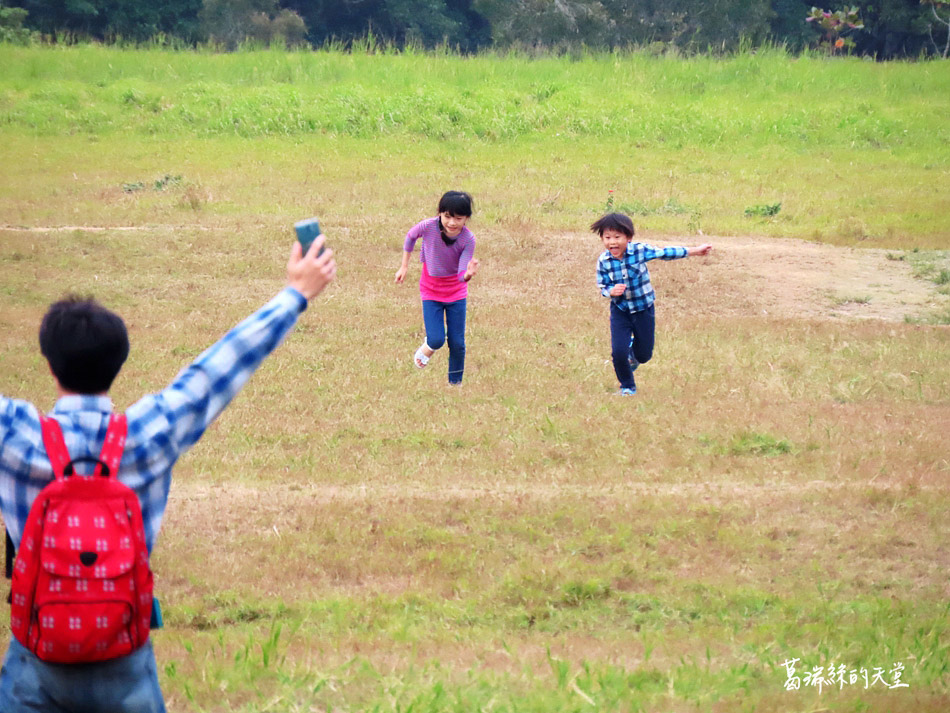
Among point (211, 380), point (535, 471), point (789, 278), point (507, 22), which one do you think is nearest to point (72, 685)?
point (211, 380)

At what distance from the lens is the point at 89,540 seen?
2.67m

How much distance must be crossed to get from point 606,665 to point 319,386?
18.7 feet

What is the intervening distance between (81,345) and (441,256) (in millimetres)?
6619

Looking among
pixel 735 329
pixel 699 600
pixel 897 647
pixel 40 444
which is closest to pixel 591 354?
pixel 735 329

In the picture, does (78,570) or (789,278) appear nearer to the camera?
(78,570)

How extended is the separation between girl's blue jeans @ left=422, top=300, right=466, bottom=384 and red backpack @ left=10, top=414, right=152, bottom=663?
6.96 m

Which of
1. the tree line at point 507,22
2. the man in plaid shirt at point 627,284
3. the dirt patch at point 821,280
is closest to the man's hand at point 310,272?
the man in plaid shirt at point 627,284

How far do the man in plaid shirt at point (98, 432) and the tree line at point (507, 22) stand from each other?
36.5 meters

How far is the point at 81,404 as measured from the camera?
9.39ft

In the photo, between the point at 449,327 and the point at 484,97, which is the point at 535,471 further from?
the point at 484,97

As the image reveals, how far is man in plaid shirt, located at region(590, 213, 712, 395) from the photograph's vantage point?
8969 millimetres

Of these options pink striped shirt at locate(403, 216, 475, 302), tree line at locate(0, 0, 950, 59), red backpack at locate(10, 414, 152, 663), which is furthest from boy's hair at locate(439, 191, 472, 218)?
tree line at locate(0, 0, 950, 59)

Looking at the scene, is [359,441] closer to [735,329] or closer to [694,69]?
[735,329]

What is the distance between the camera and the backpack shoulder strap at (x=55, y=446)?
9.04ft
